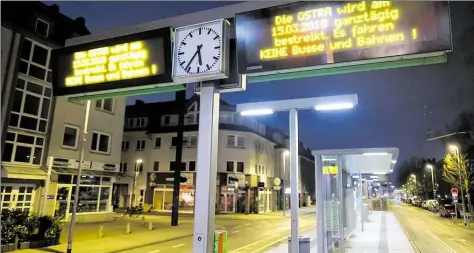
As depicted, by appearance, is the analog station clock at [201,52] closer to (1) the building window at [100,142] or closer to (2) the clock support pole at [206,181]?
(2) the clock support pole at [206,181]

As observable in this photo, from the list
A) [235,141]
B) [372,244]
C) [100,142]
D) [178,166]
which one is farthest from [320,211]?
[235,141]

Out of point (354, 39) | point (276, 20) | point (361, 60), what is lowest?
point (361, 60)

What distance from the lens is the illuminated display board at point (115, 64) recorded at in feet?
19.0

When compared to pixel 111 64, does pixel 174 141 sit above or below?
above

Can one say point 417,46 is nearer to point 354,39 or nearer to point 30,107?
point 354,39

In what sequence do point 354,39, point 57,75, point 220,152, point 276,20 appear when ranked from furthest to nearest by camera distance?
1. point 220,152
2. point 57,75
3. point 276,20
4. point 354,39

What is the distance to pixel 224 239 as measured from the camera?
5320 mm

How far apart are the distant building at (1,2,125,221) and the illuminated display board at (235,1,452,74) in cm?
1796

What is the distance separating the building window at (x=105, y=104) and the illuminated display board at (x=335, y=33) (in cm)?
2206

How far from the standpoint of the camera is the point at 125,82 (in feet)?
19.7

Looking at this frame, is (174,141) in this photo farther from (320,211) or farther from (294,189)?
(294,189)

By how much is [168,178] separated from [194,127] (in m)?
6.49

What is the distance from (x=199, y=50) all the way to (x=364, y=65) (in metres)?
2.41

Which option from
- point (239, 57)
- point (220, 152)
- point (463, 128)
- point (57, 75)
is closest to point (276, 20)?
point (239, 57)
